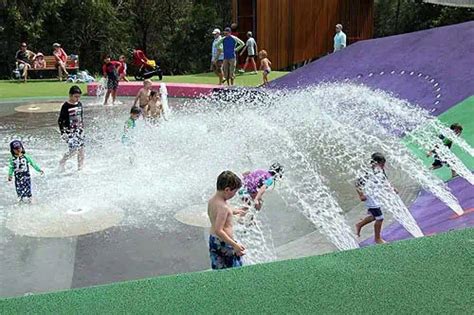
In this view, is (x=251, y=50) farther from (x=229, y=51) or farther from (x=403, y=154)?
(x=403, y=154)

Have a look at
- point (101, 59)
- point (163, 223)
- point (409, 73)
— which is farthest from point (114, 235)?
point (101, 59)

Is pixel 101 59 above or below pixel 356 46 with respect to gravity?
below

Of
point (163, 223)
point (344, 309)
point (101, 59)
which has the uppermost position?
point (344, 309)

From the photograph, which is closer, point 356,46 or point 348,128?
point 348,128

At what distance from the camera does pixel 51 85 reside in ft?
66.9

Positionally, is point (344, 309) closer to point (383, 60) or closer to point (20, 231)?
point (20, 231)

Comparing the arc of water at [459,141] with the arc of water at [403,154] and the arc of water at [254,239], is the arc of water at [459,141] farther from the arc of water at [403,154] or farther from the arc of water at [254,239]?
the arc of water at [254,239]

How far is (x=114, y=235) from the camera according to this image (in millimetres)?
6324

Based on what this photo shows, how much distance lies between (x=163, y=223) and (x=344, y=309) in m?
3.77

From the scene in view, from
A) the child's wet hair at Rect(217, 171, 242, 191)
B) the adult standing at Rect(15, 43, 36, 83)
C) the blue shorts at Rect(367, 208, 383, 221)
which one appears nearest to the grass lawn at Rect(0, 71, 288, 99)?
the adult standing at Rect(15, 43, 36, 83)

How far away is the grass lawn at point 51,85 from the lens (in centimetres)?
1828

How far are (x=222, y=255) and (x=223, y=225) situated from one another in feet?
0.79

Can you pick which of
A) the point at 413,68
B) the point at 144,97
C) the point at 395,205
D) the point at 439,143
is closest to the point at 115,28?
the point at 144,97

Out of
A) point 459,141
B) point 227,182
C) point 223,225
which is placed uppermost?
point 227,182
